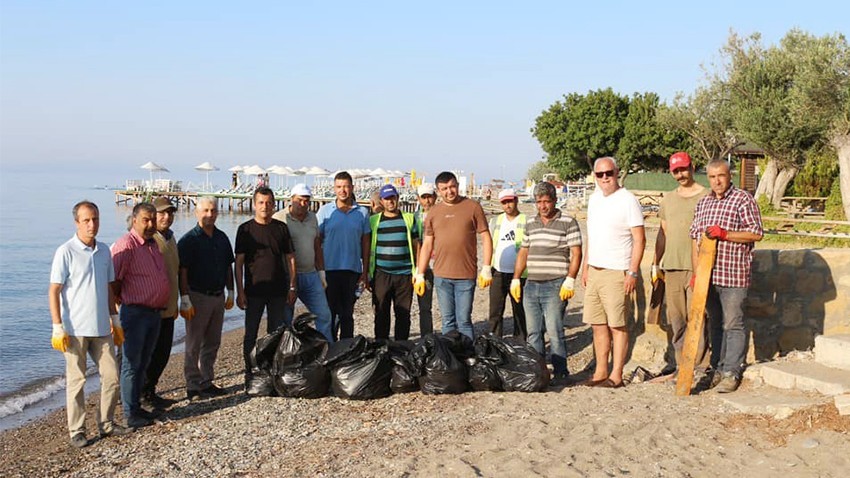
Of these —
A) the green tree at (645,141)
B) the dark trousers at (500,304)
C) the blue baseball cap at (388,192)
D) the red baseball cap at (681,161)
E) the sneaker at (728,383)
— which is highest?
the green tree at (645,141)

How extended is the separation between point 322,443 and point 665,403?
2.43m

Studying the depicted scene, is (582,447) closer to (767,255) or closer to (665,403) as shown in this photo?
(665,403)

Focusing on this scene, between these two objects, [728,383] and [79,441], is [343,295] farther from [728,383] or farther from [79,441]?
[728,383]

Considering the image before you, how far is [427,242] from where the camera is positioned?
686 centimetres

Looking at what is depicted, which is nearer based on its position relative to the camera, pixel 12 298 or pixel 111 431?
pixel 111 431

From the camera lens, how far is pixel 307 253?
7.09 m

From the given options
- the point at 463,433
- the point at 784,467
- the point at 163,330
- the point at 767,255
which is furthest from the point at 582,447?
the point at 163,330

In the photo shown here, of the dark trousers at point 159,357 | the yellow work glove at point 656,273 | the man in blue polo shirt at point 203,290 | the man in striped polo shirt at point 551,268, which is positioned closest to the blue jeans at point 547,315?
the man in striped polo shirt at point 551,268

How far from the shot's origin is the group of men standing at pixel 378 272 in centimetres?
554

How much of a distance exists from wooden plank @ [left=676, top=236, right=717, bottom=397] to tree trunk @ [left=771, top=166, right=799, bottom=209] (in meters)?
22.4

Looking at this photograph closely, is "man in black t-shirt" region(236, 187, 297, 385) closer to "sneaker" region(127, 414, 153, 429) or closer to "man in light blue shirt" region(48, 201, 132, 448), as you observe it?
"sneaker" region(127, 414, 153, 429)

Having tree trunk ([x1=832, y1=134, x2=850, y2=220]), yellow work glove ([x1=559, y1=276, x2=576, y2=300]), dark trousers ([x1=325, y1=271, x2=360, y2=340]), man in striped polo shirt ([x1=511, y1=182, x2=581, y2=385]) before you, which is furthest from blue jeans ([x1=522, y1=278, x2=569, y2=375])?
tree trunk ([x1=832, y1=134, x2=850, y2=220])

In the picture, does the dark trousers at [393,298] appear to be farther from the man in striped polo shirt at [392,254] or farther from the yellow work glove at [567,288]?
the yellow work glove at [567,288]

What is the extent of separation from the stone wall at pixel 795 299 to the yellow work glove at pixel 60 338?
4.86 m
